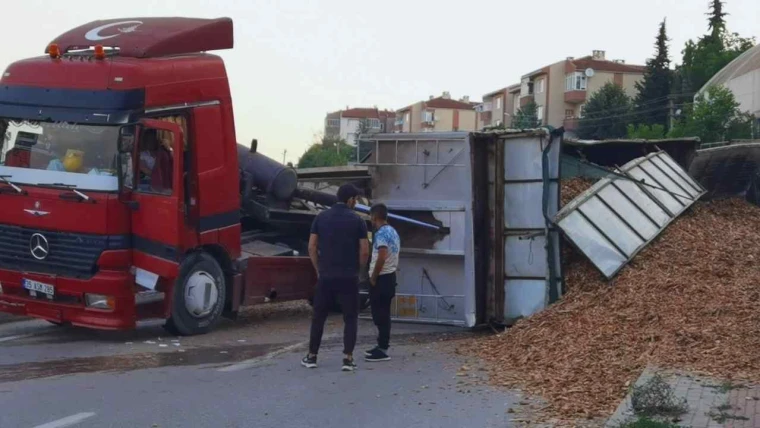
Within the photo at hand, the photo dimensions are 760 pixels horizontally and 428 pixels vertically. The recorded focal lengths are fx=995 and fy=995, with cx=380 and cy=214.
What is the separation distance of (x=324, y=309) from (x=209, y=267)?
2.92m

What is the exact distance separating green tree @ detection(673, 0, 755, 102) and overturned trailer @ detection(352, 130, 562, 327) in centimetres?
6240

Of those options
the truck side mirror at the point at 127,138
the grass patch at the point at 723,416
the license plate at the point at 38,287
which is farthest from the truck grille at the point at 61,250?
the grass patch at the point at 723,416

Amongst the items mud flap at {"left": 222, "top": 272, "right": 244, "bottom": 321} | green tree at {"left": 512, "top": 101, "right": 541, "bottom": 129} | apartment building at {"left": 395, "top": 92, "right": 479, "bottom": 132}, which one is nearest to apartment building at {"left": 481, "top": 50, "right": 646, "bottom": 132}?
green tree at {"left": 512, "top": 101, "right": 541, "bottom": 129}

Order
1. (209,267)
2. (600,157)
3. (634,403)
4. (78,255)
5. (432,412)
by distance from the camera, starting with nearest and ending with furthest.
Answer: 1. (634,403)
2. (432,412)
3. (78,255)
4. (209,267)
5. (600,157)

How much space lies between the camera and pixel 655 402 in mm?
7086

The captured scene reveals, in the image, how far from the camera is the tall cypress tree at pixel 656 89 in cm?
7219

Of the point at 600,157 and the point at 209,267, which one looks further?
the point at 600,157

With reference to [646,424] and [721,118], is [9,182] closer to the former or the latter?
[646,424]

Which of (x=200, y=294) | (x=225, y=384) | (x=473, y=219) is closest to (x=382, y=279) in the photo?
(x=225, y=384)

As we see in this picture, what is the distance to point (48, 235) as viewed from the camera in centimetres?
1087

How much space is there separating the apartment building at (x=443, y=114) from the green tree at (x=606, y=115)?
4032 centimetres

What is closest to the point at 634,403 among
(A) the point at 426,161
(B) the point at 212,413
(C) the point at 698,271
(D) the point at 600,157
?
(B) the point at 212,413

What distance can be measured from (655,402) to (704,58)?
74255 mm

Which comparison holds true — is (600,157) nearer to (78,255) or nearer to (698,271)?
(698,271)
